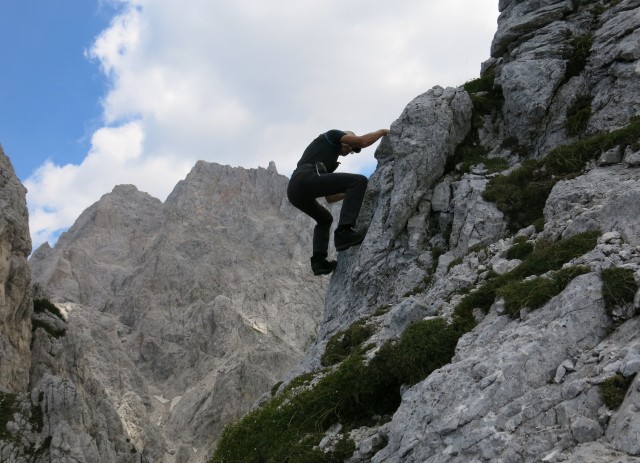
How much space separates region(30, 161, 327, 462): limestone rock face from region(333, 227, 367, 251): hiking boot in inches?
4082

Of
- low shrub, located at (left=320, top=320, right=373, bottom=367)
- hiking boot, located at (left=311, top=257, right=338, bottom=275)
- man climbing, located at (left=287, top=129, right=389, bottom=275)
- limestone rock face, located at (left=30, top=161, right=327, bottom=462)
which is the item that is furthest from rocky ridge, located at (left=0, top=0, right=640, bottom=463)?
limestone rock face, located at (left=30, top=161, right=327, bottom=462)

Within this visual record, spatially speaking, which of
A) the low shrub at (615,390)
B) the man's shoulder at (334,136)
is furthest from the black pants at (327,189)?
the low shrub at (615,390)

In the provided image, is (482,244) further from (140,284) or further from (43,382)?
(140,284)

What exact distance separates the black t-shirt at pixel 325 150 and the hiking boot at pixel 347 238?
212 cm

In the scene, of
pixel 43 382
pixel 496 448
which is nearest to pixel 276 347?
pixel 43 382

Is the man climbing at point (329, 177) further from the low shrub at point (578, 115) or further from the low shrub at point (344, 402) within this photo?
the low shrub at point (344, 402)

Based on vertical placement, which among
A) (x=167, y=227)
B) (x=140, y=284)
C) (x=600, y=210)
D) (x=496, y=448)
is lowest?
(x=496, y=448)

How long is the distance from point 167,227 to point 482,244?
172486 millimetres

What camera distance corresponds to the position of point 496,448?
6.66 meters

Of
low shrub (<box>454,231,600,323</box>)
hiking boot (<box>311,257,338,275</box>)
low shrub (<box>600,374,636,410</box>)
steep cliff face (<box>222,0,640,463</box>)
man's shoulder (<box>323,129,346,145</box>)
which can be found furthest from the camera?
hiking boot (<box>311,257,338,275</box>)

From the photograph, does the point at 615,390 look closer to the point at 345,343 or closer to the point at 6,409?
the point at 345,343

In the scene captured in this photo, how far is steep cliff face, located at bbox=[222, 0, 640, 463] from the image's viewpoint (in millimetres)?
7059

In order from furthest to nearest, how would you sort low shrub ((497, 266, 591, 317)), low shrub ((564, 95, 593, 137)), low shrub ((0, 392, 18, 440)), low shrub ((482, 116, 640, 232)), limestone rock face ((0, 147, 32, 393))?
1. limestone rock face ((0, 147, 32, 393))
2. low shrub ((0, 392, 18, 440))
3. low shrub ((564, 95, 593, 137))
4. low shrub ((482, 116, 640, 232))
5. low shrub ((497, 266, 591, 317))

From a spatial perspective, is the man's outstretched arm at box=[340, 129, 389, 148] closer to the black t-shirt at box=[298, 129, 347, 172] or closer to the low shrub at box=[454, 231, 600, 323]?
the black t-shirt at box=[298, 129, 347, 172]
